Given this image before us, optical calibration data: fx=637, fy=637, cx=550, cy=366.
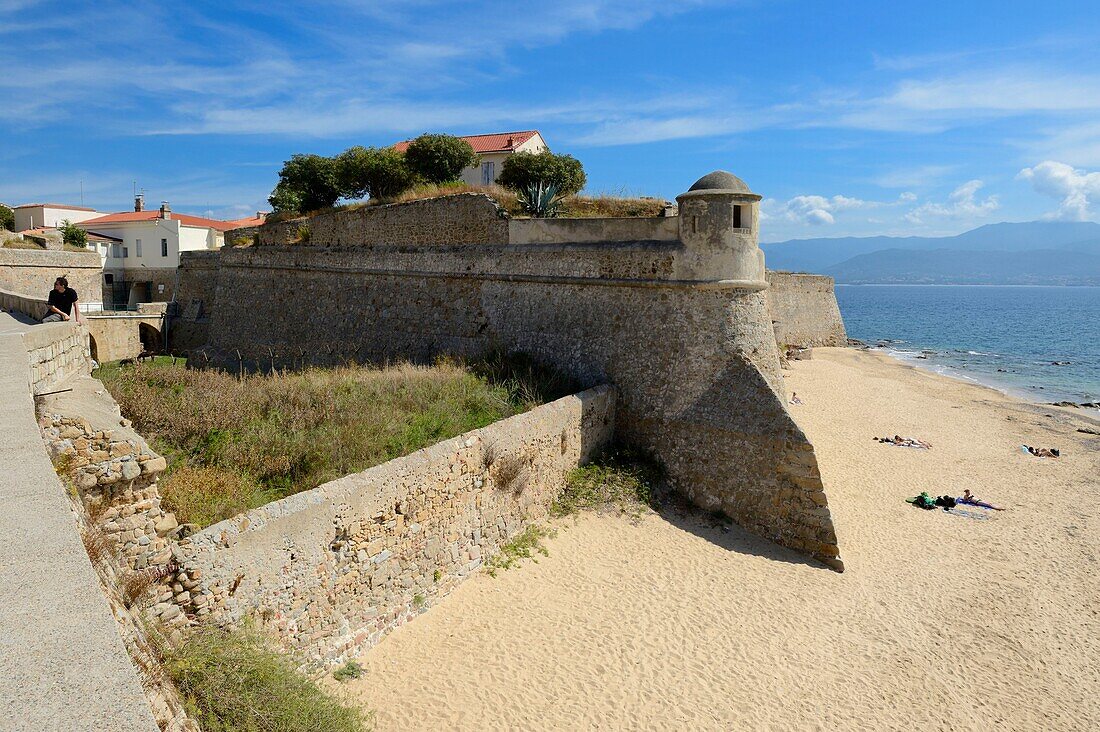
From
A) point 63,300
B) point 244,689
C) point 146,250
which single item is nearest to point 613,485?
point 244,689

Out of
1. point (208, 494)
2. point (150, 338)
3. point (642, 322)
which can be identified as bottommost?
point (208, 494)

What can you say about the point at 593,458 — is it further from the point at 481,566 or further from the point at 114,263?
the point at 114,263

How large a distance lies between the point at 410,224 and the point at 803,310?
28.0 metres

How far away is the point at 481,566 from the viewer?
8453 mm

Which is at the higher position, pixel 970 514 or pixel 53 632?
pixel 53 632

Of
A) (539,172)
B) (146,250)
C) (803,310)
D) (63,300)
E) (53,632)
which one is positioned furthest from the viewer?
(803,310)

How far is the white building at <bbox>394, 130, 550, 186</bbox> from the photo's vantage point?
2483cm

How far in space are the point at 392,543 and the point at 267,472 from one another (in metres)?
1.66

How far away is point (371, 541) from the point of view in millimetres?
6656

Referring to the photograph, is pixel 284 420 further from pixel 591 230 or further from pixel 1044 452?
pixel 1044 452

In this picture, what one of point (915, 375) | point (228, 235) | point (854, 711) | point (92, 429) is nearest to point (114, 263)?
point (228, 235)

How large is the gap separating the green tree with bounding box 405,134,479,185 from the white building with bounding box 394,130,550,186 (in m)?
2.21

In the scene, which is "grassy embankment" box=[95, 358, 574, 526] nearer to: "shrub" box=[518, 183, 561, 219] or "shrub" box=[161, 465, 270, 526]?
"shrub" box=[161, 465, 270, 526]

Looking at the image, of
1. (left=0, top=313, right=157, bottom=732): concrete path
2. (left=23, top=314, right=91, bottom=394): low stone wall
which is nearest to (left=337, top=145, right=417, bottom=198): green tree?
(left=23, top=314, right=91, bottom=394): low stone wall
